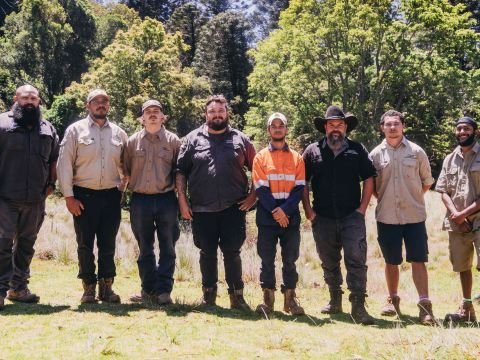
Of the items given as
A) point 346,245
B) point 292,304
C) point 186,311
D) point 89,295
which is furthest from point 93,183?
point 346,245

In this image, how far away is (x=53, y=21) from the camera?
126 ft

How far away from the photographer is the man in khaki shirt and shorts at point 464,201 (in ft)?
19.0

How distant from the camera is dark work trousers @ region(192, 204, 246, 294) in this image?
5680 millimetres

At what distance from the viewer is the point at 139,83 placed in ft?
93.6

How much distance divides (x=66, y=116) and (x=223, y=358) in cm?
2970

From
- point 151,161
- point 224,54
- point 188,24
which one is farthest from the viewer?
point 188,24

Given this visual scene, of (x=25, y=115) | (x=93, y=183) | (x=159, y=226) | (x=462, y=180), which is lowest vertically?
(x=159, y=226)

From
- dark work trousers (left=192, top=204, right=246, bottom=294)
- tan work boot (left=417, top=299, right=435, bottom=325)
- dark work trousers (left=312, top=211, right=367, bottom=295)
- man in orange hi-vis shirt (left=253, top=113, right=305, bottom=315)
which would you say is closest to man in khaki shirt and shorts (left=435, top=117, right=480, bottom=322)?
tan work boot (left=417, top=299, right=435, bottom=325)

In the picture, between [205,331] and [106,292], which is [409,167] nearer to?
[205,331]

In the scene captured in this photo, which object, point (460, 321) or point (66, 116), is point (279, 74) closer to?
point (66, 116)

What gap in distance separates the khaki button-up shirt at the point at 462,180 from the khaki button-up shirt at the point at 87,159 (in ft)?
12.3

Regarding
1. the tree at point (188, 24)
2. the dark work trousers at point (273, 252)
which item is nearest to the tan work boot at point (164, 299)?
the dark work trousers at point (273, 252)

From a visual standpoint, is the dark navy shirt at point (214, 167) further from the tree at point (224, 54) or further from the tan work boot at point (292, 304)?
the tree at point (224, 54)

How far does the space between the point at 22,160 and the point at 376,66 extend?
27.5m
